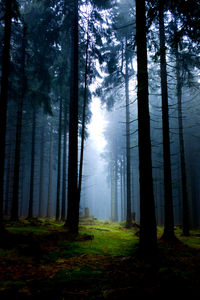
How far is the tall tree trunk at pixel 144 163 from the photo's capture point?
5258 mm

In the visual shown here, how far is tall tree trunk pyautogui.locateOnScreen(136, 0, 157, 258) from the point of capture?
17.3 ft

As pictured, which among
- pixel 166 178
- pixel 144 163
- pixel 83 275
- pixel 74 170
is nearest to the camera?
pixel 83 275

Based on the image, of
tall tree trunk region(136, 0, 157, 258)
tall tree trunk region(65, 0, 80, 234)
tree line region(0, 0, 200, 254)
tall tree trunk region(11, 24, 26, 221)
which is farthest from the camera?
tall tree trunk region(11, 24, 26, 221)

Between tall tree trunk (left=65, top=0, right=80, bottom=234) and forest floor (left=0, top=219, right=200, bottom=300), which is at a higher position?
tall tree trunk (left=65, top=0, right=80, bottom=234)

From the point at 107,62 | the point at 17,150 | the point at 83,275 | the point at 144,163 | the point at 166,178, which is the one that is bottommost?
the point at 83,275

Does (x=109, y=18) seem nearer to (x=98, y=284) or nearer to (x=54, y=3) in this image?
(x=54, y=3)

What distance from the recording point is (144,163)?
5.55 meters

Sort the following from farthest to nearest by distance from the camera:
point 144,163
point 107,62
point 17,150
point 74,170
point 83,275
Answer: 1. point 107,62
2. point 17,150
3. point 74,170
4. point 144,163
5. point 83,275

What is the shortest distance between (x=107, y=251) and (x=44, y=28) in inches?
487

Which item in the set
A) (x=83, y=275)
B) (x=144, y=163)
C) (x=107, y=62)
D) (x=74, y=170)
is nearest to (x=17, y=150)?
(x=74, y=170)

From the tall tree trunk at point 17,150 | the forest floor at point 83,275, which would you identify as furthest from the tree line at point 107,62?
the forest floor at point 83,275

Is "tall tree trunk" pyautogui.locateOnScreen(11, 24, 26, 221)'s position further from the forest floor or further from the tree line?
the forest floor

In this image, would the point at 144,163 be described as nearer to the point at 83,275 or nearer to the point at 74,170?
the point at 83,275

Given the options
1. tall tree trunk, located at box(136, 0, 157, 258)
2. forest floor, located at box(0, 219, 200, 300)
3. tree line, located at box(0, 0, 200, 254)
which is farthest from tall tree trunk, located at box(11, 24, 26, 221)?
tall tree trunk, located at box(136, 0, 157, 258)
